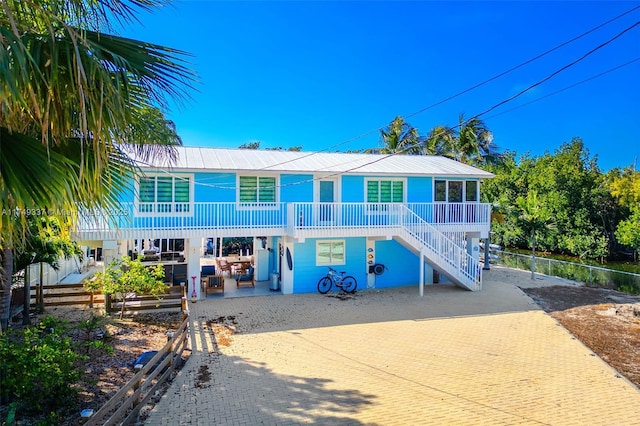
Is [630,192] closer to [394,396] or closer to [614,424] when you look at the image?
[614,424]

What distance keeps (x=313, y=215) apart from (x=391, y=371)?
7462mm

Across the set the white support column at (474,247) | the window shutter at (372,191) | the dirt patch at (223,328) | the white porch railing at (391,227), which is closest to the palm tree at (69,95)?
the dirt patch at (223,328)

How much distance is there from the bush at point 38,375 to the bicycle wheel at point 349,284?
430 inches

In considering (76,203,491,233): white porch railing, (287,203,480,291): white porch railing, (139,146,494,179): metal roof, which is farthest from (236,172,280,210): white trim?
(287,203,480,291): white porch railing

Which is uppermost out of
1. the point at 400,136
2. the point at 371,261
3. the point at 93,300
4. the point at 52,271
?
the point at 400,136

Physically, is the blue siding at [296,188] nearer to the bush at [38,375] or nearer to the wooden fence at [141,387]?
the wooden fence at [141,387]

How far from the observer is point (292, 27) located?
13.8m

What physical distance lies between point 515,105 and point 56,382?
11.3 m

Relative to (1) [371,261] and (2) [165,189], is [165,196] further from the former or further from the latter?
(1) [371,261]

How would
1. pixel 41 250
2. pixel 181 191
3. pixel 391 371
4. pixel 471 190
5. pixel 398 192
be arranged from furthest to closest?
pixel 471 190, pixel 398 192, pixel 181 191, pixel 41 250, pixel 391 371

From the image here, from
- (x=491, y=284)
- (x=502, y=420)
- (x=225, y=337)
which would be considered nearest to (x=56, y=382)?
(x=225, y=337)

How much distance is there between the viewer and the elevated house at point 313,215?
46.1 ft

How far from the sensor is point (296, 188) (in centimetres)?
1598

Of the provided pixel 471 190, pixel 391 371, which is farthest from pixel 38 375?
pixel 471 190
